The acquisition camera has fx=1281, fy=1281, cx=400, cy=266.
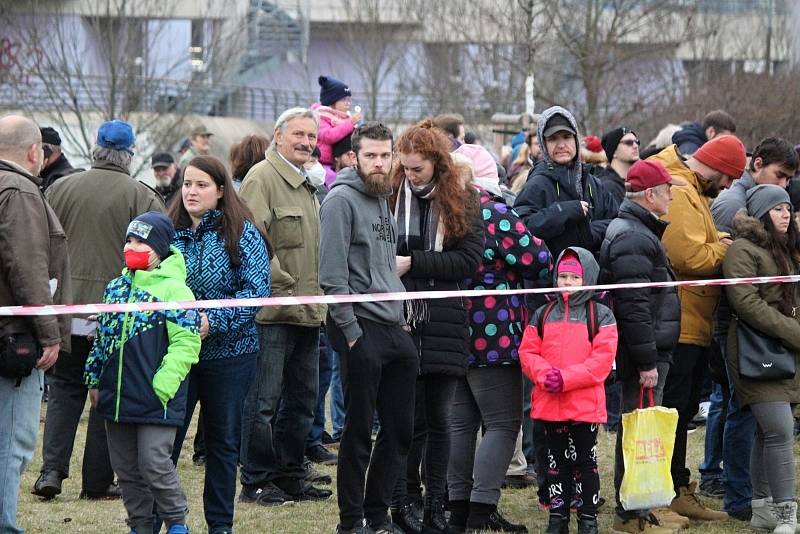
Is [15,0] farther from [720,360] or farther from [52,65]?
[720,360]

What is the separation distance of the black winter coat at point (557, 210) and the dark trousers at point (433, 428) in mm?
1269

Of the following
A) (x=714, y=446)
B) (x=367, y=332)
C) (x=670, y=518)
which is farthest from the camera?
(x=714, y=446)

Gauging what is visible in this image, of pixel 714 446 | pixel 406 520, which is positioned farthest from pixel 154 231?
pixel 714 446

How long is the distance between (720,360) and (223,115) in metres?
22.2

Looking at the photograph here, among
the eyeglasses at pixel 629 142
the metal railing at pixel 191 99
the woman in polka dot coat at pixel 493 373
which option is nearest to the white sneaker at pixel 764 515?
the woman in polka dot coat at pixel 493 373

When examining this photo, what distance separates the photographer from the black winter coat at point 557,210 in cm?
792

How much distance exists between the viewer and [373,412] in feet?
22.5

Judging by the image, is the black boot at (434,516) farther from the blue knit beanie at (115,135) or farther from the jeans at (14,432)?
the blue knit beanie at (115,135)

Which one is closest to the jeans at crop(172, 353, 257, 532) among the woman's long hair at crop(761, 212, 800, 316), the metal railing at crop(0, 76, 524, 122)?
the woman's long hair at crop(761, 212, 800, 316)

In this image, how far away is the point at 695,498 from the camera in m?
8.35

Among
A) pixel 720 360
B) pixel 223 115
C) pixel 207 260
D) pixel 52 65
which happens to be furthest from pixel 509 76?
pixel 207 260

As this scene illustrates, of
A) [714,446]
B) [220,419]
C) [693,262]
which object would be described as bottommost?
[714,446]

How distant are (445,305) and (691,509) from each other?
2369 millimetres

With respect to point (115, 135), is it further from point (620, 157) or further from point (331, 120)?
point (620, 157)
